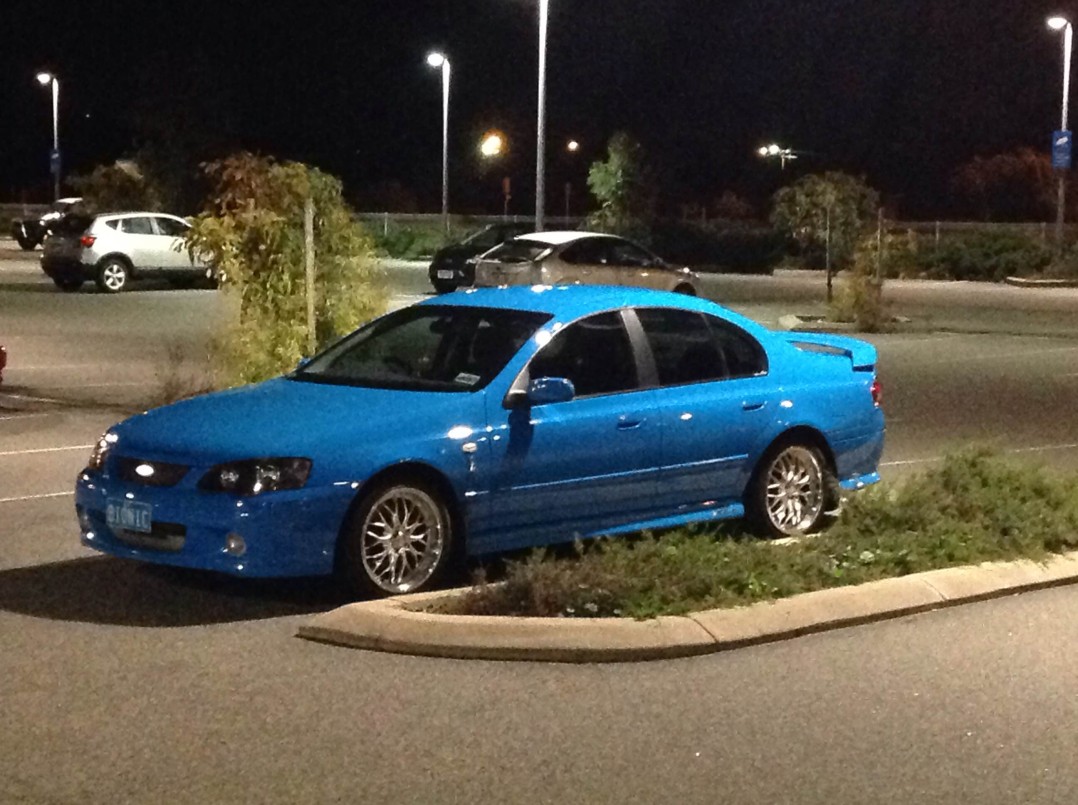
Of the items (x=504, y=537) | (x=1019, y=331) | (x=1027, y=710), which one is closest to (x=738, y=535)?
(x=504, y=537)

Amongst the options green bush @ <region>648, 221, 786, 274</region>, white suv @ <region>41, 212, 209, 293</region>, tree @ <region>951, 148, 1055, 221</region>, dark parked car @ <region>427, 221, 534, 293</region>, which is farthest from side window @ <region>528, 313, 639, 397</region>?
tree @ <region>951, 148, 1055, 221</region>

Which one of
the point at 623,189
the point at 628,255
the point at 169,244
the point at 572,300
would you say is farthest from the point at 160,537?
the point at 623,189

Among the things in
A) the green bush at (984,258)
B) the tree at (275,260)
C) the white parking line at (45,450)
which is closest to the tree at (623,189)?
the green bush at (984,258)

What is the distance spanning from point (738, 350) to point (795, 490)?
0.88m

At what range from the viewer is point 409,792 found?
6395mm

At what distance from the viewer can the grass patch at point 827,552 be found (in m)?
8.78

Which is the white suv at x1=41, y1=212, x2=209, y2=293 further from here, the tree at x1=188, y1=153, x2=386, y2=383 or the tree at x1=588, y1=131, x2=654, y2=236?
the tree at x1=588, y1=131, x2=654, y2=236

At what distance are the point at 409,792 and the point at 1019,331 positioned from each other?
26393 mm

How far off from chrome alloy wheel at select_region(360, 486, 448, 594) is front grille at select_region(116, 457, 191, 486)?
91cm

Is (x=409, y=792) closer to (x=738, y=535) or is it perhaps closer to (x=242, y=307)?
(x=738, y=535)

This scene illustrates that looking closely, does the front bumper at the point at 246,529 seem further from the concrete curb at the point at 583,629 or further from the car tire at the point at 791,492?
the car tire at the point at 791,492

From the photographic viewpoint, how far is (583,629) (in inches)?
332

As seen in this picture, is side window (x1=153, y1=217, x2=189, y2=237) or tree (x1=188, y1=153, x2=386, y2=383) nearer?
tree (x1=188, y1=153, x2=386, y2=383)

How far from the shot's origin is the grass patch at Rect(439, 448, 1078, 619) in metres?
8.78
